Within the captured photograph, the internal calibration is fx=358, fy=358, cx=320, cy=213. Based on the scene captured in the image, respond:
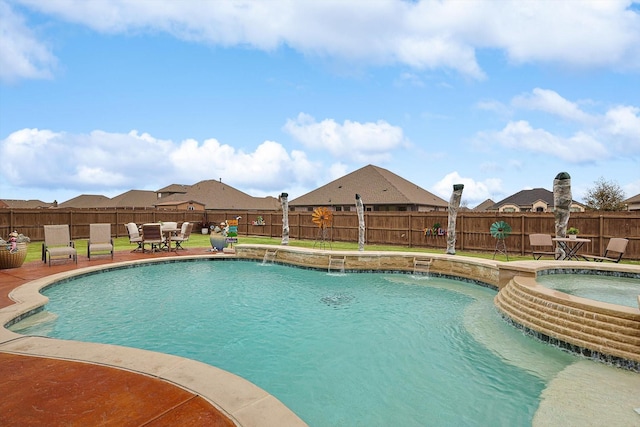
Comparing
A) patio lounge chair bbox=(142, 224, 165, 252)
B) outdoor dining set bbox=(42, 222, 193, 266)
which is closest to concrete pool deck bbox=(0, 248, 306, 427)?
outdoor dining set bbox=(42, 222, 193, 266)

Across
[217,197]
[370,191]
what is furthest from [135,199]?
[370,191]

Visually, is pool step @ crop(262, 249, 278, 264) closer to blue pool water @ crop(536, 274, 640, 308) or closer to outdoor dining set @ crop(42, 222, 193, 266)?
outdoor dining set @ crop(42, 222, 193, 266)

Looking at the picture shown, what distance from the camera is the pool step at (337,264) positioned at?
455 inches

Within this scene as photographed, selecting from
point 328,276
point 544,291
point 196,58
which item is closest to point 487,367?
point 544,291

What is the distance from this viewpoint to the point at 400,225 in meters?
17.7

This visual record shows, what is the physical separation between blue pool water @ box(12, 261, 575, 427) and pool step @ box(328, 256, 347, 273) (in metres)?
1.86

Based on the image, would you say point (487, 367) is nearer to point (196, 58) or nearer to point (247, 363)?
point (247, 363)

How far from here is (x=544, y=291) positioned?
6207 mm

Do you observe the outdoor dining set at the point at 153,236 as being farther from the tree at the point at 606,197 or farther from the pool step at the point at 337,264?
the tree at the point at 606,197

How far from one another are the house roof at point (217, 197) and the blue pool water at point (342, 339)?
36741 mm

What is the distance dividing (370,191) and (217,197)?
22841 mm

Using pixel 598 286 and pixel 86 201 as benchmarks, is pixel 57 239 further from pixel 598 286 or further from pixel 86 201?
pixel 86 201

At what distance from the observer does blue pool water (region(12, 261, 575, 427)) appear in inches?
145

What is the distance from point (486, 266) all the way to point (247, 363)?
725 centimetres
